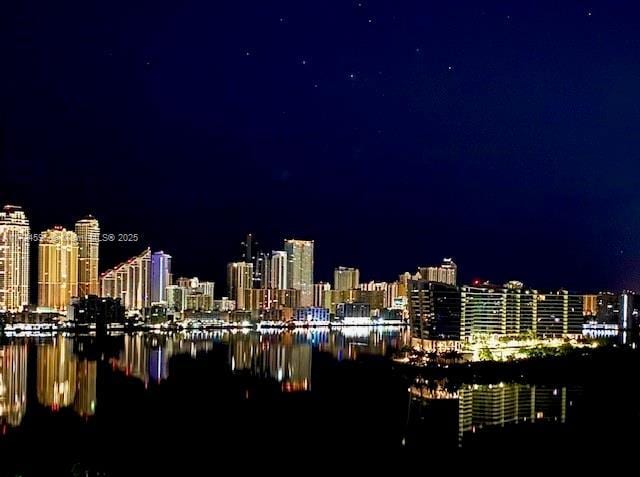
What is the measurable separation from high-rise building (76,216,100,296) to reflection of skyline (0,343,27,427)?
9.07m

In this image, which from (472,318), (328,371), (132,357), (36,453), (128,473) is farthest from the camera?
(472,318)

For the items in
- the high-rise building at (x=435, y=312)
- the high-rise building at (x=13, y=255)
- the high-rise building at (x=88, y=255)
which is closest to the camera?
the high-rise building at (x=435, y=312)

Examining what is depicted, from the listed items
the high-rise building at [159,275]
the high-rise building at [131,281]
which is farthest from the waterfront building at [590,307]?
the high-rise building at [131,281]

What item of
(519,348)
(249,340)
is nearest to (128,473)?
(519,348)

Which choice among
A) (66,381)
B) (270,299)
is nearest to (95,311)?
(270,299)

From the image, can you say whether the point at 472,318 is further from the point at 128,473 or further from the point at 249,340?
the point at 128,473

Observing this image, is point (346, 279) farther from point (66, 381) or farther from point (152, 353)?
point (66, 381)

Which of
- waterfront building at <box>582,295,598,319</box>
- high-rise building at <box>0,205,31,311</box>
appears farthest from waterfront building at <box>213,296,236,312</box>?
waterfront building at <box>582,295,598,319</box>

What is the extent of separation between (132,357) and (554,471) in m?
5.96

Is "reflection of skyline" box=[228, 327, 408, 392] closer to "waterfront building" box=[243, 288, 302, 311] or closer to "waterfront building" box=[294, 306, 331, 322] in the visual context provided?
"waterfront building" box=[294, 306, 331, 322]

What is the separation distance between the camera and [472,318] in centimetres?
967

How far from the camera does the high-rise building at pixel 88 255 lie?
59.0 feet

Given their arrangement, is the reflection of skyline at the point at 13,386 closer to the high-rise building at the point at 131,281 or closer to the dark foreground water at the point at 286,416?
the dark foreground water at the point at 286,416

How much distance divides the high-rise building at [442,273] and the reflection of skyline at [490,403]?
38.7 feet
